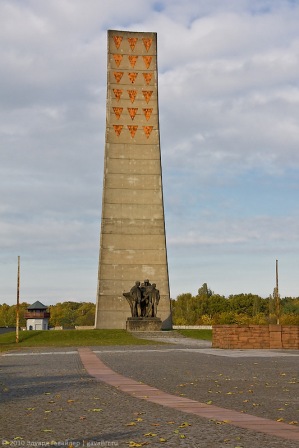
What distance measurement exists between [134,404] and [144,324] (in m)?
45.0

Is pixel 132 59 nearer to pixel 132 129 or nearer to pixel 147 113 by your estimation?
pixel 147 113

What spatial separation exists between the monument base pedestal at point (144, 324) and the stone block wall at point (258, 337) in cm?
2272

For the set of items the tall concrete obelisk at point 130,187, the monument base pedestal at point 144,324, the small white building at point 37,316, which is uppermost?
the tall concrete obelisk at point 130,187

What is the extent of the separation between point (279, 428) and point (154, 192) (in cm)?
6100

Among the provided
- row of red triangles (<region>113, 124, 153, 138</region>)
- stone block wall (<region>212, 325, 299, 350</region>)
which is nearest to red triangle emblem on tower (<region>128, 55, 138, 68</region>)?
row of red triangles (<region>113, 124, 153, 138</region>)

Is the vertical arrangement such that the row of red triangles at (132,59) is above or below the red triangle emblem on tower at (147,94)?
above

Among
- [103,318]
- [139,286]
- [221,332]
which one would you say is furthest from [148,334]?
[221,332]

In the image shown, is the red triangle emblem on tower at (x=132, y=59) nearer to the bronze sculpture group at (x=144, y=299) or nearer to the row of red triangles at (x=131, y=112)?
the row of red triangles at (x=131, y=112)

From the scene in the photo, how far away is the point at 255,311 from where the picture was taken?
12369 centimetres

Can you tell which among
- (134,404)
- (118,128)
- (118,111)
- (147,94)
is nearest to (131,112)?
(118,111)

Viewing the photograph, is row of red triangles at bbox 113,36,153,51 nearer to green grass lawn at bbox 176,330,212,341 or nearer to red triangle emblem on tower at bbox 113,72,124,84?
red triangle emblem on tower at bbox 113,72,124,84

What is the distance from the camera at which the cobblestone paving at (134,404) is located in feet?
28.7

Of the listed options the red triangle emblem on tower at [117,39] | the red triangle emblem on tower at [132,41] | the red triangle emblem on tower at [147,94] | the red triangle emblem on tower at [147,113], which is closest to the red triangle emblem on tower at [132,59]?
the red triangle emblem on tower at [132,41]

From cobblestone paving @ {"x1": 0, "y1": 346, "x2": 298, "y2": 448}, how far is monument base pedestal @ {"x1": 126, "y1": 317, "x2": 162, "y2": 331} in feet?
112
